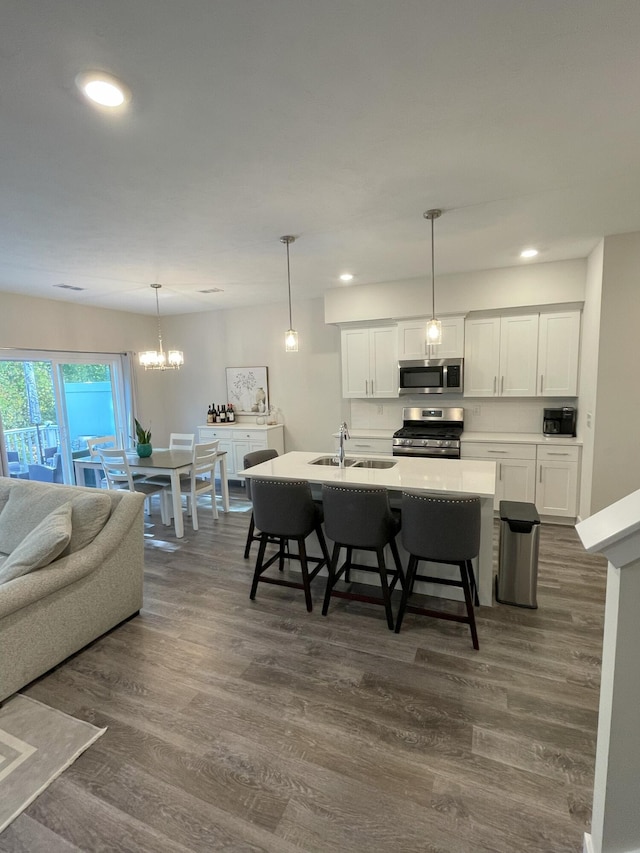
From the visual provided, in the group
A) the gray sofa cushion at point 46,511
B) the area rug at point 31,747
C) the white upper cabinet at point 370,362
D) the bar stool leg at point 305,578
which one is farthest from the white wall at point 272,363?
the area rug at point 31,747

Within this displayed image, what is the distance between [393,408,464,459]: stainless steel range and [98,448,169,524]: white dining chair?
9.12 ft

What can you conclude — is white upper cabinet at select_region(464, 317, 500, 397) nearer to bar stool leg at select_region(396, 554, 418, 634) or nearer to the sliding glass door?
bar stool leg at select_region(396, 554, 418, 634)

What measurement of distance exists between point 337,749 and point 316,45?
109 inches

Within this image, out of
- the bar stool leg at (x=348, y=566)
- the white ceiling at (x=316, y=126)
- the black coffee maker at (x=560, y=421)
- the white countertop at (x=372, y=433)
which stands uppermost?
the white ceiling at (x=316, y=126)

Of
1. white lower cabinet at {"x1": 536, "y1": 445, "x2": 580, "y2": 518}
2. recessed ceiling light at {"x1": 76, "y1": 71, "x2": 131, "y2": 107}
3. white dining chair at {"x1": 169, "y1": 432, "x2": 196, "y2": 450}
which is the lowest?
white lower cabinet at {"x1": 536, "y1": 445, "x2": 580, "y2": 518}

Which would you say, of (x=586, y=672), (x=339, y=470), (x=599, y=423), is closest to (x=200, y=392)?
(x=339, y=470)

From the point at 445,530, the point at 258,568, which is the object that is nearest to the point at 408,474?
the point at 445,530

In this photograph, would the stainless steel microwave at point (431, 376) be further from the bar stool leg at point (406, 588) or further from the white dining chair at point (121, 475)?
the white dining chair at point (121, 475)

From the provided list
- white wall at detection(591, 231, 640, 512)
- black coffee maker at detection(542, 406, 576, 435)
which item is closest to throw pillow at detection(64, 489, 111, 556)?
white wall at detection(591, 231, 640, 512)

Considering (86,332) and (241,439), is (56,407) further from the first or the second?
(241,439)

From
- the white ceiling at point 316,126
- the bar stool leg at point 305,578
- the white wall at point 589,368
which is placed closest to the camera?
the white ceiling at point 316,126

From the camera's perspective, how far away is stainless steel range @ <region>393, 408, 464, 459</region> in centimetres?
461

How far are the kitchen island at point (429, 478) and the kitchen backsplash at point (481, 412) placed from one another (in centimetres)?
182

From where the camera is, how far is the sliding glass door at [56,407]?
4.84 m
